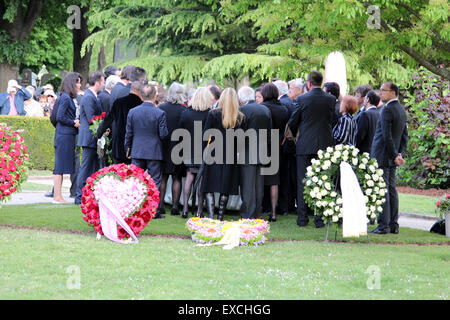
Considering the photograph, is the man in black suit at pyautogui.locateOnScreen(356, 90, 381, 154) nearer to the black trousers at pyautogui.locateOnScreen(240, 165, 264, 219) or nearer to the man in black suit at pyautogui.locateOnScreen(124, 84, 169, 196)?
the black trousers at pyautogui.locateOnScreen(240, 165, 264, 219)

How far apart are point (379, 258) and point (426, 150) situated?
12.8 meters

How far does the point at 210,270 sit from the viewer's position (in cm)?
805

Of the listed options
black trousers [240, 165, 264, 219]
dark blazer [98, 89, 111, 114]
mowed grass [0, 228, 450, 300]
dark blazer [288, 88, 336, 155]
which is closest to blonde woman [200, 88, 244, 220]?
black trousers [240, 165, 264, 219]

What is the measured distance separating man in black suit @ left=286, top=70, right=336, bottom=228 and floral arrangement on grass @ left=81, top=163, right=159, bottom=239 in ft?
9.17

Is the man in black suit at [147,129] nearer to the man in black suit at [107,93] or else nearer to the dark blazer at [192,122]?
the dark blazer at [192,122]

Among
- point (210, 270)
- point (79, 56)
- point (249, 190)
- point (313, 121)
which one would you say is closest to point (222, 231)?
point (249, 190)

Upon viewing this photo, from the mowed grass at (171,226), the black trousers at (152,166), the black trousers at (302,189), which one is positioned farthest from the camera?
the black trousers at (152,166)

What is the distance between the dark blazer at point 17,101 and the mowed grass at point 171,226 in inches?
361

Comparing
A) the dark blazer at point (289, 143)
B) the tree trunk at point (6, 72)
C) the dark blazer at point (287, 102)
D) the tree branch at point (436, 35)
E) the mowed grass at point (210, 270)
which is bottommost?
the mowed grass at point (210, 270)

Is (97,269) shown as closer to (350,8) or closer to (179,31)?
(350,8)

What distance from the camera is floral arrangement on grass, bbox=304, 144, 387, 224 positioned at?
33.6 ft

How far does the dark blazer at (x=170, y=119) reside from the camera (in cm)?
1273

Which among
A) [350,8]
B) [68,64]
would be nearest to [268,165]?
[350,8]

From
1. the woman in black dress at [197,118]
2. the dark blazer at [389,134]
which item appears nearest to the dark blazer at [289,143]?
the woman in black dress at [197,118]
